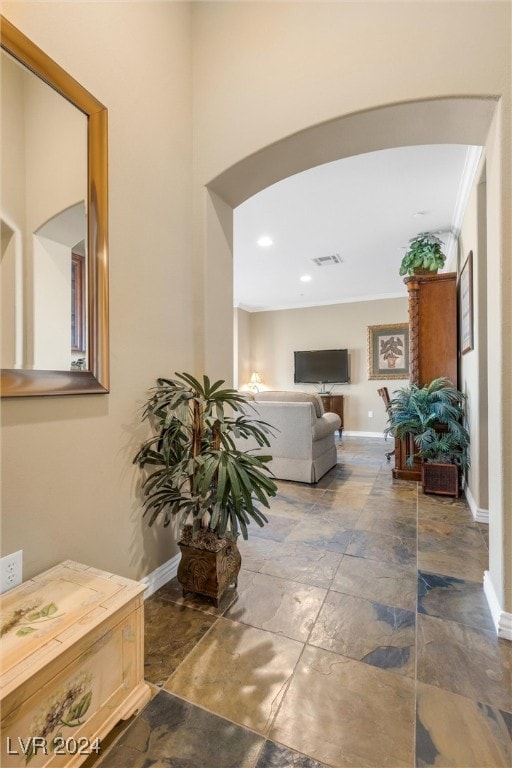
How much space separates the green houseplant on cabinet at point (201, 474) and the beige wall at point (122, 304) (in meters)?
0.10

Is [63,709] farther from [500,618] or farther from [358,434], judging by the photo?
[358,434]

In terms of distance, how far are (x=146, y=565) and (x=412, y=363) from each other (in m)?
3.17

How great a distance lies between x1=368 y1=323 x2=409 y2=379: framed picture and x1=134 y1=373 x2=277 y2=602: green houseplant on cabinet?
5.44 meters

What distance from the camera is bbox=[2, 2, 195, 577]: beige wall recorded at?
1210mm

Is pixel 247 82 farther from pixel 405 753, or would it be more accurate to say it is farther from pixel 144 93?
pixel 405 753

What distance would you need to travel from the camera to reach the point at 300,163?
2.01 metres

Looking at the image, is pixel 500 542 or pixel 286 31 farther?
pixel 286 31

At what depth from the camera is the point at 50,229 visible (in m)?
1.29

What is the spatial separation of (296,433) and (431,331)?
1805 millimetres

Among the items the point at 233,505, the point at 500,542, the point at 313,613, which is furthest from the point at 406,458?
the point at 233,505

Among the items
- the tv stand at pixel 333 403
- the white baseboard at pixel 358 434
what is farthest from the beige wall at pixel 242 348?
the white baseboard at pixel 358 434

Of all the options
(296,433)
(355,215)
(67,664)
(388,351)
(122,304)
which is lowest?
(67,664)

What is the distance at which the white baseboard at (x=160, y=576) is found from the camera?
1716mm

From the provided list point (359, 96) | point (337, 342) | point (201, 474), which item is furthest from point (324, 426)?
point (337, 342)
